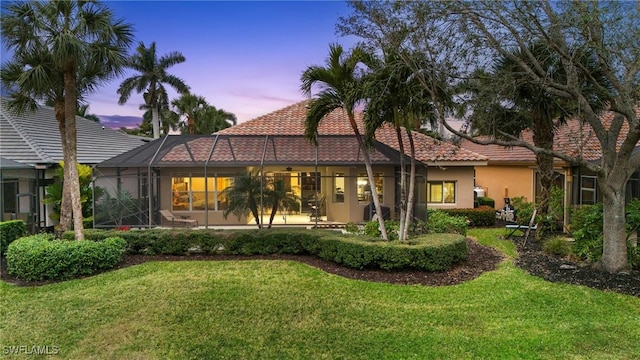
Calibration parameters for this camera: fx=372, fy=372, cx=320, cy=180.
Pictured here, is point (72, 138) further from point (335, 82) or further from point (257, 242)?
point (335, 82)

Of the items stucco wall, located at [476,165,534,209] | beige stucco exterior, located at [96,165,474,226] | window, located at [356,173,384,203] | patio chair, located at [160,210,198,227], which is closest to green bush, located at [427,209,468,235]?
beige stucco exterior, located at [96,165,474,226]

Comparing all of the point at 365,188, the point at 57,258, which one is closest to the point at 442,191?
the point at 365,188

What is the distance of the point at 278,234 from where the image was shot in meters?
9.88

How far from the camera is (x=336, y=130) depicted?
18234 millimetres

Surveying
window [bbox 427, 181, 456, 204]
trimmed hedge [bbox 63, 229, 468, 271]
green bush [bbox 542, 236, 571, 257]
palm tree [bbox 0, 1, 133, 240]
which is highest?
palm tree [bbox 0, 1, 133, 240]

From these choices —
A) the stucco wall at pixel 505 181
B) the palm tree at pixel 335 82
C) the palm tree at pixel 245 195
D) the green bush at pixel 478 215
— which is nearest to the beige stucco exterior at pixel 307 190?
the palm tree at pixel 245 195

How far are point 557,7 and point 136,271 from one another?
1117 cm

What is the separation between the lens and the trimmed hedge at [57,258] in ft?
26.5

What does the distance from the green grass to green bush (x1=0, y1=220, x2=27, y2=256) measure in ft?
13.0

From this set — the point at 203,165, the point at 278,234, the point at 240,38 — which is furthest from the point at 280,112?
the point at 278,234

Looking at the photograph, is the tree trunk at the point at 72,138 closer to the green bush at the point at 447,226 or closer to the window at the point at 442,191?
the green bush at the point at 447,226

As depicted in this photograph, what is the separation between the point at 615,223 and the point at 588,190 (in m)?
→ 6.51

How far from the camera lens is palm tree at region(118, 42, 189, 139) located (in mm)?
28906

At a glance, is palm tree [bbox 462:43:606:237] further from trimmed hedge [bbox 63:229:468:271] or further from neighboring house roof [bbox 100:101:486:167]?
trimmed hedge [bbox 63:229:468:271]
